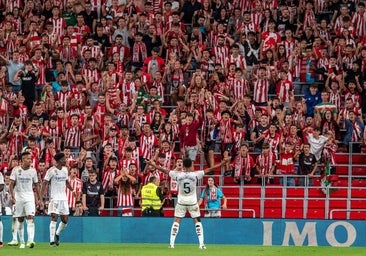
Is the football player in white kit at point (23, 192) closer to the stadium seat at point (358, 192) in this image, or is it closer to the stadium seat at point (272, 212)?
the stadium seat at point (272, 212)

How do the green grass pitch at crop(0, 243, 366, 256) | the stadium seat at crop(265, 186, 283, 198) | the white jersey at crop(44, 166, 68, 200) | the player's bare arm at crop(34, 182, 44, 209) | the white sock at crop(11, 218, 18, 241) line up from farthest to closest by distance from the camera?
the stadium seat at crop(265, 186, 283, 198), the player's bare arm at crop(34, 182, 44, 209), the white sock at crop(11, 218, 18, 241), the white jersey at crop(44, 166, 68, 200), the green grass pitch at crop(0, 243, 366, 256)

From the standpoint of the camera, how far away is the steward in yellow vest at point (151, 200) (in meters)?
35.0

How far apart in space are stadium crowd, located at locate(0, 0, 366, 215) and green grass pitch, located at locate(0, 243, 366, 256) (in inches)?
132

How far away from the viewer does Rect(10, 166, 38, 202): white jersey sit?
31.1m

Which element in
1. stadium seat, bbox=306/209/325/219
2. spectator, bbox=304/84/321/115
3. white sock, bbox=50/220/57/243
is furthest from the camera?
spectator, bbox=304/84/321/115

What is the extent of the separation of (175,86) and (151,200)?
5759 mm

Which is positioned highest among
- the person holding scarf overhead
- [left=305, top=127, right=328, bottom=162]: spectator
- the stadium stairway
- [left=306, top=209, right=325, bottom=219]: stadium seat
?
the person holding scarf overhead

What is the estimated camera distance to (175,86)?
1563 inches

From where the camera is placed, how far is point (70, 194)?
35844mm

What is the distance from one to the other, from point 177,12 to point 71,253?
14454 millimetres

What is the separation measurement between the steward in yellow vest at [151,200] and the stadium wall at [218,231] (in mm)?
307

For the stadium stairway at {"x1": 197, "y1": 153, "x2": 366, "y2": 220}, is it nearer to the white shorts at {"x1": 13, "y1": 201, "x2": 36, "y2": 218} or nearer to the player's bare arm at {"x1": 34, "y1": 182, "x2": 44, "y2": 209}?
the player's bare arm at {"x1": 34, "y1": 182, "x2": 44, "y2": 209}

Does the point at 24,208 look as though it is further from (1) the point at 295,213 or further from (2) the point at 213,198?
(1) the point at 295,213

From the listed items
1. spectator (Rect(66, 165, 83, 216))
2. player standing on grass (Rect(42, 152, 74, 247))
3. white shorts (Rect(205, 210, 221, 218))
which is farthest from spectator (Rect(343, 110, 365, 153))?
player standing on grass (Rect(42, 152, 74, 247))
